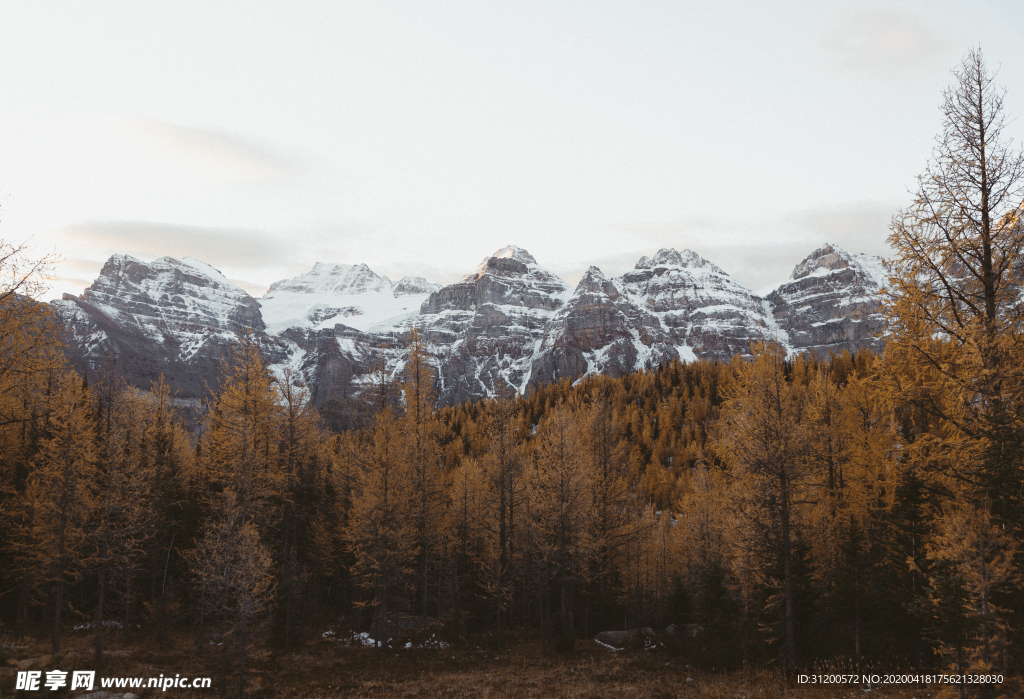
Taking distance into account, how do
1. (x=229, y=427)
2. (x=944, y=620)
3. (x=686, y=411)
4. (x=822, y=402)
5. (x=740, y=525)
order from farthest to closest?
(x=686, y=411) → (x=822, y=402) → (x=229, y=427) → (x=740, y=525) → (x=944, y=620)

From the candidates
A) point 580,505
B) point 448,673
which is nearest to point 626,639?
point 580,505

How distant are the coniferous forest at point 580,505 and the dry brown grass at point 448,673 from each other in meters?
1.32

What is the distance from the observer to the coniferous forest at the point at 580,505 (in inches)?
513

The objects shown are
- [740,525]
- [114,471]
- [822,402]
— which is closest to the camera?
[740,525]

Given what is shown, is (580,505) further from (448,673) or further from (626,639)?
(448,673)

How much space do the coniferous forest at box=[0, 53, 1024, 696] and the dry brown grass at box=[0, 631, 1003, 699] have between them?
1.32 m

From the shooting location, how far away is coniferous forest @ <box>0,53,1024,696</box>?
Result: 42.8 feet

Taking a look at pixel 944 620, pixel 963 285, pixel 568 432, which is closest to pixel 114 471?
pixel 568 432

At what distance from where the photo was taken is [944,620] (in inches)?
510

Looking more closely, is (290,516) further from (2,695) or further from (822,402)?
(822,402)

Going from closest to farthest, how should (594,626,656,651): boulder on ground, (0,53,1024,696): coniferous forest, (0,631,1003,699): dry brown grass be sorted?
(0,53,1024,696): coniferous forest < (0,631,1003,699): dry brown grass < (594,626,656,651): boulder on ground

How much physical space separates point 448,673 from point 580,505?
1089 cm

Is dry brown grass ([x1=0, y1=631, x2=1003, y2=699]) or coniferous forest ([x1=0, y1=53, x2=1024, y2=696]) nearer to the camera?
coniferous forest ([x1=0, y1=53, x2=1024, y2=696])

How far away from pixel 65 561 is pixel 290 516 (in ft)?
34.6
